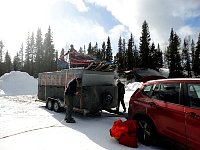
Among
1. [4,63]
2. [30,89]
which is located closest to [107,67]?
[30,89]

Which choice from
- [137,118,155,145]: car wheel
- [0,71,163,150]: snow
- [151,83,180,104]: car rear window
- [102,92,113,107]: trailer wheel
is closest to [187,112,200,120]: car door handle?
[151,83,180,104]: car rear window

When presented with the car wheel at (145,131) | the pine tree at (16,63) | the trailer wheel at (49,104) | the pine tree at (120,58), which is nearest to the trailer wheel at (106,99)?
the trailer wheel at (49,104)

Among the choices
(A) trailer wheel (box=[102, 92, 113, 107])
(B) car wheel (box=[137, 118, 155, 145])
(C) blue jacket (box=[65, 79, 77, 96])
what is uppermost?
(C) blue jacket (box=[65, 79, 77, 96])

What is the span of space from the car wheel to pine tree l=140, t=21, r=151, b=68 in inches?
1836

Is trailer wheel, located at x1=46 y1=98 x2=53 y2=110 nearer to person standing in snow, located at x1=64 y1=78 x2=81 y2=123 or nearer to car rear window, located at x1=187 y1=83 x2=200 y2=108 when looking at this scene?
person standing in snow, located at x1=64 y1=78 x2=81 y2=123

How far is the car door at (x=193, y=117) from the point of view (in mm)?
5492

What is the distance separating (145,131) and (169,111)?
117cm

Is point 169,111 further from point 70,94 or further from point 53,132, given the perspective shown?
point 70,94

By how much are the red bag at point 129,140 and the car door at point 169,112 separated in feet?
2.36

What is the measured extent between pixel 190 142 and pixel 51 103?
28.7ft

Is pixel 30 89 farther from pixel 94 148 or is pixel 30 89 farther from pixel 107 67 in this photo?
pixel 94 148

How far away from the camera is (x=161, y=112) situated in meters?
6.52

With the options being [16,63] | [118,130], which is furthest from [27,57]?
[118,130]

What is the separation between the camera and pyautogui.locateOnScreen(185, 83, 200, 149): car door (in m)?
5.49
